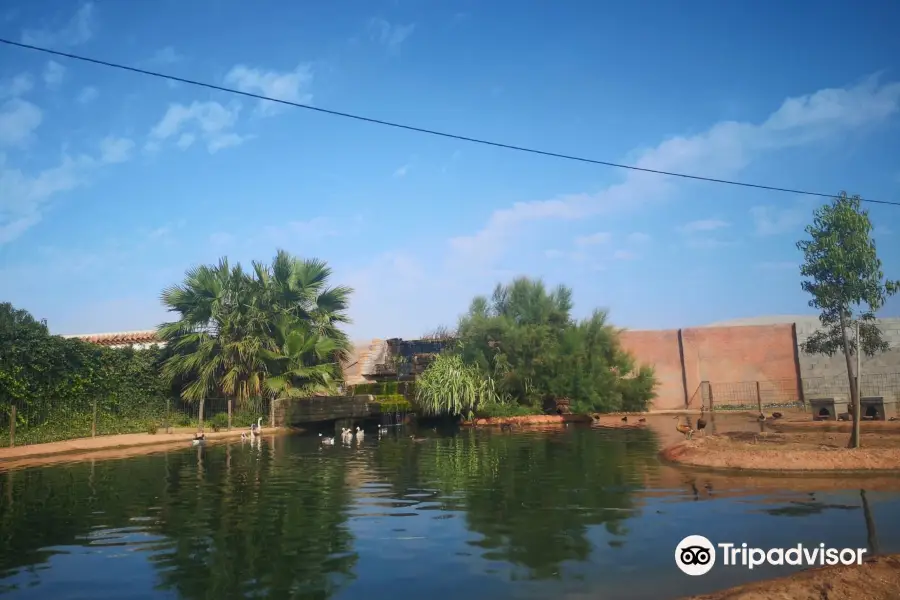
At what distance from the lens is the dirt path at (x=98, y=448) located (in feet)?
59.2

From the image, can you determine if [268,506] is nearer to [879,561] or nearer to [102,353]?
[879,561]

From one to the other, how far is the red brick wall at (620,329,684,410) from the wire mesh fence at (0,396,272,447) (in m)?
18.8

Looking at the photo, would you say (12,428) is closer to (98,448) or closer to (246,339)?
(98,448)

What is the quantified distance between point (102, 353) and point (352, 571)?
22.4m

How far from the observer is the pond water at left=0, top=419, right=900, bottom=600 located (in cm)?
638

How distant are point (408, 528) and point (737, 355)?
27.3m

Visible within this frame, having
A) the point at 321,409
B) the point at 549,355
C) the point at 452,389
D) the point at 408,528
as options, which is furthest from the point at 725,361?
the point at 408,528

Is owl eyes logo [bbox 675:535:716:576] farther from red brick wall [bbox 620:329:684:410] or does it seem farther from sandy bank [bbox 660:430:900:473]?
red brick wall [bbox 620:329:684:410]

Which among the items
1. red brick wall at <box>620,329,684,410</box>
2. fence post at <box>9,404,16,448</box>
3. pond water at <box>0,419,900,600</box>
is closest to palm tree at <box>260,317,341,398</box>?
fence post at <box>9,404,16,448</box>

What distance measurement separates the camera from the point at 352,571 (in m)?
6.78

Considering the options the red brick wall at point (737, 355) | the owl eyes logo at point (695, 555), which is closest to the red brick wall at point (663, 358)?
the red brick wall at point (737, 355)

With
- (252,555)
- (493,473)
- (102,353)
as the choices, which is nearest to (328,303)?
(102,353)

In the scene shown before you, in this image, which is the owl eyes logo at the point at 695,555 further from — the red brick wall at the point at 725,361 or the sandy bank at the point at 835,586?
the red brick wall at the point at 725,361

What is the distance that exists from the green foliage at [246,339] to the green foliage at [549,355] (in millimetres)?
7163
